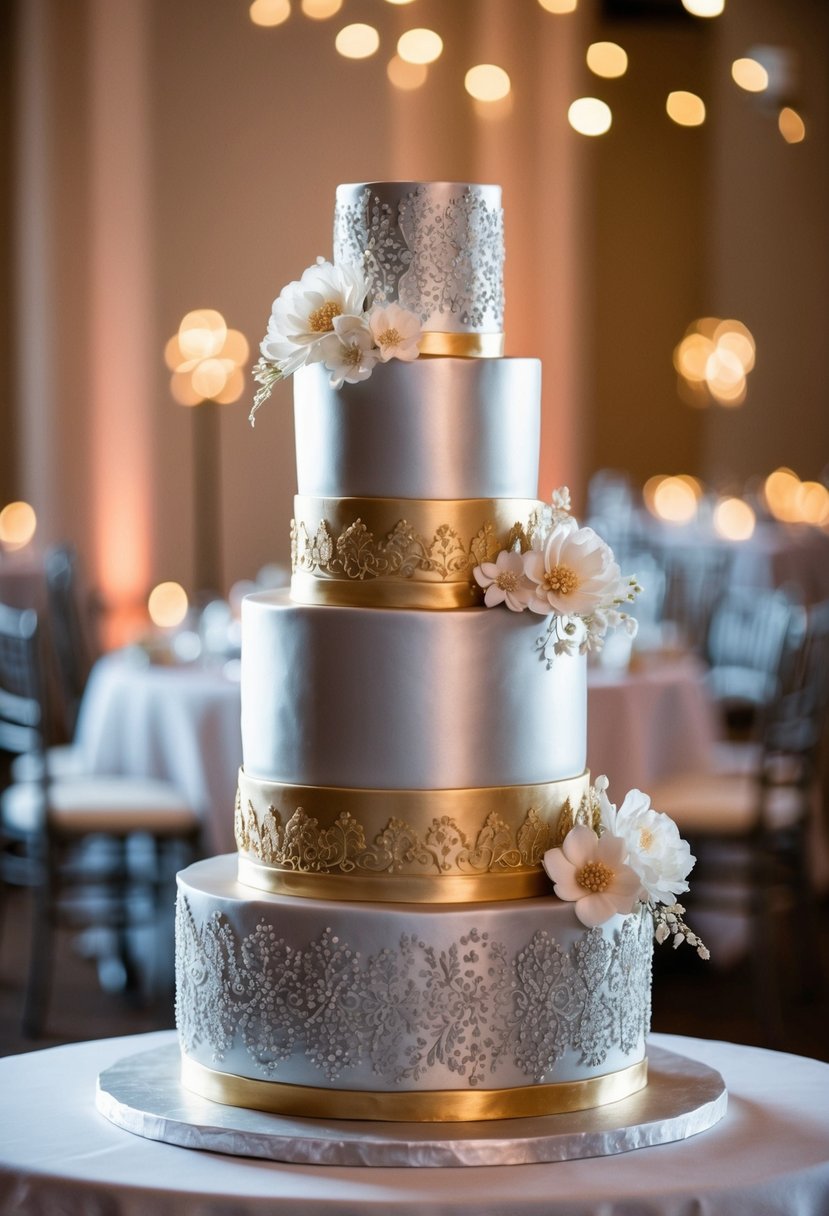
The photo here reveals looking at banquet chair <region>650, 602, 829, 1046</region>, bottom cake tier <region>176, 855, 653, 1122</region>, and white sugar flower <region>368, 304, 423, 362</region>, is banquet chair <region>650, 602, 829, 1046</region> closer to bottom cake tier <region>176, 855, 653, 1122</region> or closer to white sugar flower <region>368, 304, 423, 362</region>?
bottom cake tier <region>176, 855, 653, 1122</region>

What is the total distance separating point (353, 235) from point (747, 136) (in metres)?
11.8

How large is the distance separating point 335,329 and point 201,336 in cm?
720

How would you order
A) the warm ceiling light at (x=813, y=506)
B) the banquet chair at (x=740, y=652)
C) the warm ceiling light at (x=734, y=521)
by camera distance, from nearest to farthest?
the banquet chair at (x=740, y=652)
the warm ceiling light at (x=734, y=521)
the warm ceiling light at (x=813, y=506)

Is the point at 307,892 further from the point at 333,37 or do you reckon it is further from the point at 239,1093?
the point at 333,37

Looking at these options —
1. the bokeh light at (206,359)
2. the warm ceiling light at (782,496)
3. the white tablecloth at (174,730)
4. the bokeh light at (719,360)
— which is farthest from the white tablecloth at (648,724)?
the bokeh light at (719,360)

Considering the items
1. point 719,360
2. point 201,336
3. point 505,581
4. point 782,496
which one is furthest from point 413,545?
point 719,360

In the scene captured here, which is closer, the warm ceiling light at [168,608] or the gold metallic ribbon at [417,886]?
the gold metallic ribbon at [417,886]

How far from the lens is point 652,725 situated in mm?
5734

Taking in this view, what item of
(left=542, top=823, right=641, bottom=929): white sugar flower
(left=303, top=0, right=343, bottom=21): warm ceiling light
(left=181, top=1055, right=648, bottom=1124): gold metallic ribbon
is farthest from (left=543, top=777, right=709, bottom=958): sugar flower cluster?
(left=303, top=0, right=343, bottom=21): warm ceiling light

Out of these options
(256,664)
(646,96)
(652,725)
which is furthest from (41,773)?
(646,96)

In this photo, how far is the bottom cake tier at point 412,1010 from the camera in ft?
7.72

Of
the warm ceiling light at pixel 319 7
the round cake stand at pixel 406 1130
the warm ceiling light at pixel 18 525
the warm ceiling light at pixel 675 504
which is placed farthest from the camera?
the warm ceiling light at pixel 675 504

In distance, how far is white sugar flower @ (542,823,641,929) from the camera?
2.41 metres

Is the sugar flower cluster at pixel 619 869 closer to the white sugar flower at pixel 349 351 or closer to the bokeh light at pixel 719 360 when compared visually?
the white sugar flower at pixel 349 351
